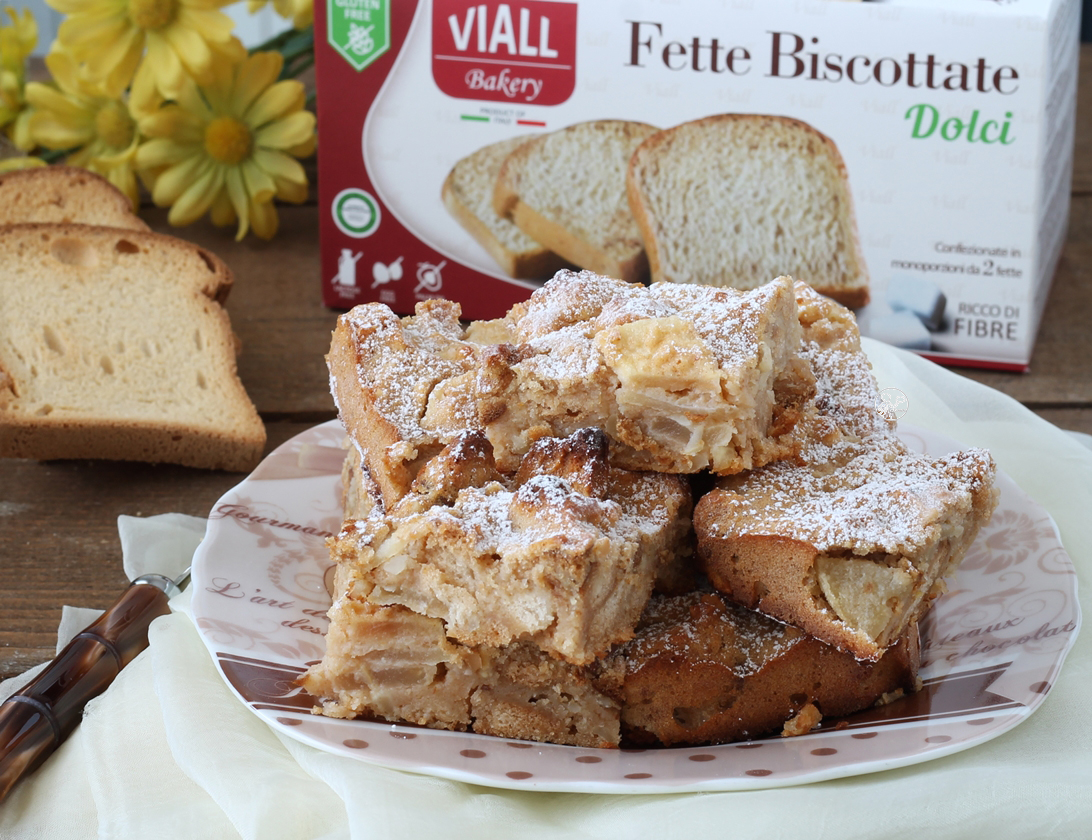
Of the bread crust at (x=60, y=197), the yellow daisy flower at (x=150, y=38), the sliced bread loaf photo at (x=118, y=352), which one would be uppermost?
the yellow daisy flower at (x=150, y=38)

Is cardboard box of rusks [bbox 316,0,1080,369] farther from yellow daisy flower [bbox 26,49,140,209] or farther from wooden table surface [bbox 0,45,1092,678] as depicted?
yellow daisy flower [bbox 26,49,140,209]

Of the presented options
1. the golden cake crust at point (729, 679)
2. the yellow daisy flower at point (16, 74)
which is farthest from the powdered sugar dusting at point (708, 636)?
the yellow daisy flower at point (16, 74)

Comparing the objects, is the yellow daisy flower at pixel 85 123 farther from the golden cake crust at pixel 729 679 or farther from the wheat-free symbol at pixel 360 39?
the golden cake crust at pixel 729 679

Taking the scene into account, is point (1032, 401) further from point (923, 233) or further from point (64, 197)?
point (64, 197)

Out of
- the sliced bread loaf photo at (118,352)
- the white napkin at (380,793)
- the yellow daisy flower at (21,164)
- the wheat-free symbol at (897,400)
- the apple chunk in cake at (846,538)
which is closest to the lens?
the white napkin at (380,793)

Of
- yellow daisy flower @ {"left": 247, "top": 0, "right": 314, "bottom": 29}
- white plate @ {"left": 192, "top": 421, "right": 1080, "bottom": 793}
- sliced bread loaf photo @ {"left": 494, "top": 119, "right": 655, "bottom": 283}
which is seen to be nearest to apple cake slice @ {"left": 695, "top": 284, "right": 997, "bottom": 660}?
white plate @ {"left": 192, "top": 421, "right": 1080, "bottom": 793}

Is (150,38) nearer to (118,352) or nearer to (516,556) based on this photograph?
(118,352)
